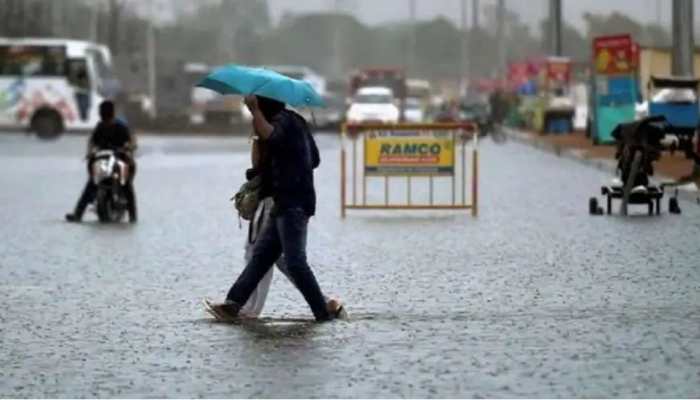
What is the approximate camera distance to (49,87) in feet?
219

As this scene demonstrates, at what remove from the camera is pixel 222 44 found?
17325cm

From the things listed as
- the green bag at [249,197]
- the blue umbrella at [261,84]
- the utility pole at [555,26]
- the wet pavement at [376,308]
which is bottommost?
the wet pavement at [376,308]

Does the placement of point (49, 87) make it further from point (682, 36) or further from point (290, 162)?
point (290, 162)

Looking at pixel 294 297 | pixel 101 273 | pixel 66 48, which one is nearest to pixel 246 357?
pixel 294 297

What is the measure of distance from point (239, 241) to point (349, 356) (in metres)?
9.82

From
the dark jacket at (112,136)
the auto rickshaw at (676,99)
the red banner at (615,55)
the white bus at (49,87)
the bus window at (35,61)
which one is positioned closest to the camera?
the dark jacket at (112,136)

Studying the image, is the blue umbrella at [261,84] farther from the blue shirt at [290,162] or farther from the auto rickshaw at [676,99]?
the auto rickshaw at [676,99]

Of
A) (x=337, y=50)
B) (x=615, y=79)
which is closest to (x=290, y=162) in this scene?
(x=615, y=79)

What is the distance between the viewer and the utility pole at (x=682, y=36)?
43.4 m

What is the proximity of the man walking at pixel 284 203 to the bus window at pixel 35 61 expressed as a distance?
179 ft

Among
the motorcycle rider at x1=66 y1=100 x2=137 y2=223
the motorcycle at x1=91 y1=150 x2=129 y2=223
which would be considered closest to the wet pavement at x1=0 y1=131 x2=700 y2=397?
the motorcycle rider at x1=66 y1=100 x2=137 y2=223

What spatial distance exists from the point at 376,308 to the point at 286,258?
1.12 meters

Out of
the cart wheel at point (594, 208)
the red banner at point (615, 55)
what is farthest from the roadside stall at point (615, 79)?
the cart wheel at point (594, 208)

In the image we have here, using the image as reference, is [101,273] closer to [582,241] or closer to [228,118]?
[582,241]
